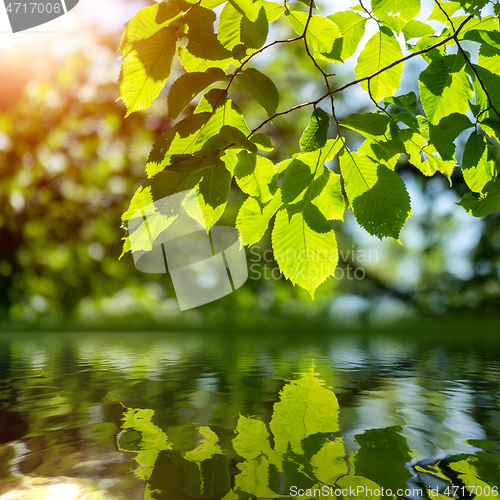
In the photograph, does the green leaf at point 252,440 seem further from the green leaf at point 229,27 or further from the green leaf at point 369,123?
the green leaf at point 229,27

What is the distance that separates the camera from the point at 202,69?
61 centimetres

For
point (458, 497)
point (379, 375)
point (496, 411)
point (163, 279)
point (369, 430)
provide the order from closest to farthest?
point (458, 497), point (369, 430), point (496, 411), point (379, 375), point (163, 279)

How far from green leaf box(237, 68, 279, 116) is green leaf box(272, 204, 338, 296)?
133 millimetres

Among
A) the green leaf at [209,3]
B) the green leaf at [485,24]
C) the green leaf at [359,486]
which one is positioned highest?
the green leaf at [209,3]

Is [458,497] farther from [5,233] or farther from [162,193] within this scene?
[5,233]

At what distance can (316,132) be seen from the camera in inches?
23.3

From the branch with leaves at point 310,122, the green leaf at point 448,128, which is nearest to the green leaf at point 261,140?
the branch with leaves at point 310,122

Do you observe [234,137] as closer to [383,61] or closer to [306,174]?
[306,174]

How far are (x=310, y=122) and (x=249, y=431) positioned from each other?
695 mm

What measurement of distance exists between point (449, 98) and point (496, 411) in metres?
0.93

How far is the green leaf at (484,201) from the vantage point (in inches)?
24.9

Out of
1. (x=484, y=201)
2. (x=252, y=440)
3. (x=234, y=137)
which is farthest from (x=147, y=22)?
(x=252, y=440)

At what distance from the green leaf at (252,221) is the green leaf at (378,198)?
0.37 feet

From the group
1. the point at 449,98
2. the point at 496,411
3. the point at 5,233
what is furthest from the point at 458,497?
the point at 5,233
